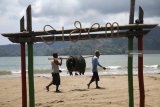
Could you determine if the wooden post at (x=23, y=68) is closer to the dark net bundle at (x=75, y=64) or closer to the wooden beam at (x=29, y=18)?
the wooden beam at (x=29, y=18)

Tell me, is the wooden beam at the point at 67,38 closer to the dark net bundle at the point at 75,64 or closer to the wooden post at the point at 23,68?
the wooden post at the point at 23,68

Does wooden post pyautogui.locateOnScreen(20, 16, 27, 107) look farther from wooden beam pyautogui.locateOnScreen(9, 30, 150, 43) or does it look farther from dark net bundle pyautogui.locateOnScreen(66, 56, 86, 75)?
dark net bundle pyautogui.locateOnScreen(66, 56, 86, 75)

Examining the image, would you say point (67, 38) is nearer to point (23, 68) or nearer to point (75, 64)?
point (23, 68)

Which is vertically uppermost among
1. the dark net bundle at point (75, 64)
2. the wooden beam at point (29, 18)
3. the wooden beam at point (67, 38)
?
the wooden beam at point (29, 18)

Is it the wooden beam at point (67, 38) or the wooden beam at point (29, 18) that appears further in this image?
the wooden beam at point (29, 18)

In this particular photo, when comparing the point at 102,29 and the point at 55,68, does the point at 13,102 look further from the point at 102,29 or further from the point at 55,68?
the point at 102,29

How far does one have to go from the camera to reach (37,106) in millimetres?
13188

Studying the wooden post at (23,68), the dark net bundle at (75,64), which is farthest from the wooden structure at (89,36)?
the dark net bundle at (75,64)

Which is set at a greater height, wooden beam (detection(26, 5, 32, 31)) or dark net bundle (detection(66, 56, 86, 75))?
wooden beam (detection(26, 5, 32, 31))

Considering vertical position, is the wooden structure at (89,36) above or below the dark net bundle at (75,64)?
above

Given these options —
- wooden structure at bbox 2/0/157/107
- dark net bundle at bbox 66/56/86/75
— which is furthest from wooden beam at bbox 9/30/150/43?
dark net bundle at bbox 66/56/86/75

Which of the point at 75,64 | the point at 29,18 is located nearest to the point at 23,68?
the point at 29,18

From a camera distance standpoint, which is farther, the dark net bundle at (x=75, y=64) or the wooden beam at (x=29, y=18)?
the dark net bundle at (x=75, y=64)

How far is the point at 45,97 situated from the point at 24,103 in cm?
595
